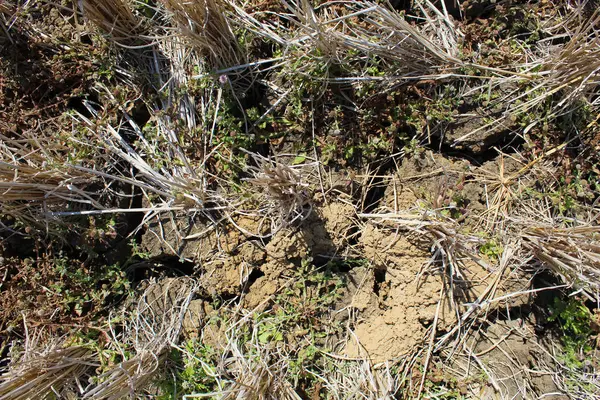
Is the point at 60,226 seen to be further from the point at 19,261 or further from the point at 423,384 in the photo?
the point at 423,384

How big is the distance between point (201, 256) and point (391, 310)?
120 cm

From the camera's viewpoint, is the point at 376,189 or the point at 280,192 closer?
the point at 280,192

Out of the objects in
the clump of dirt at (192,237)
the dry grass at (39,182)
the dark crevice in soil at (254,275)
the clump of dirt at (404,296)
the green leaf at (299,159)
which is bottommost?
the clump of dirt at (404,296)

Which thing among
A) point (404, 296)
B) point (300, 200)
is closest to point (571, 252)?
point (404, 296)

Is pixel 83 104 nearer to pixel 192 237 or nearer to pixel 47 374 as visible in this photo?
pixel 192 237

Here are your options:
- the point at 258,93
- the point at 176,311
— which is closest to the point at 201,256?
the point at 176,311

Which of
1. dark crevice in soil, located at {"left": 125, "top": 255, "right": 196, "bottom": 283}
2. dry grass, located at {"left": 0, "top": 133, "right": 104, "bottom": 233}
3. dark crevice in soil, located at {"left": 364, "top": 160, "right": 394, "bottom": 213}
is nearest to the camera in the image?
dry grass, located at {"left": 0, "top": 133, "right": 104, "bottom": 233}

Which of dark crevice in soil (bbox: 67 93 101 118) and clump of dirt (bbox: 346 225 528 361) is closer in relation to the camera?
clump of dirt (bbox: 346 225 528 361)

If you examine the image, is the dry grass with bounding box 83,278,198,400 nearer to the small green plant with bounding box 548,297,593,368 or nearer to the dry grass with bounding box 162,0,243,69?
the dry grass with bounding box 162,0,243,69

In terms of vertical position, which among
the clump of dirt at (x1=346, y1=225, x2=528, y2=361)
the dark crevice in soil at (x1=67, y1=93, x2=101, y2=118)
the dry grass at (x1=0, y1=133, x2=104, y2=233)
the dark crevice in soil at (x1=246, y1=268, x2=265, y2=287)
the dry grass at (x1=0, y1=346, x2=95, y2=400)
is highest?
the dark crevice in soil at (x1=67, y1=93, x2=101, y2=118)

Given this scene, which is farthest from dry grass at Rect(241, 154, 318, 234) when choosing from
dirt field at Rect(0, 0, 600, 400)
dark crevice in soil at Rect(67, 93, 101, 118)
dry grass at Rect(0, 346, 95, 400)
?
dry grass at Rect(0, 346, 95, 400)

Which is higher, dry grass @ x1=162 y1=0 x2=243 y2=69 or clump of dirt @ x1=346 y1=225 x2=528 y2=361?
dry grass @ x1=162 y1=0 x2=243 y2=69

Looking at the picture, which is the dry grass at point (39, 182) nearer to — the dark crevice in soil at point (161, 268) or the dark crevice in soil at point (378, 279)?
the dark crevice in soil at point (161, 268)

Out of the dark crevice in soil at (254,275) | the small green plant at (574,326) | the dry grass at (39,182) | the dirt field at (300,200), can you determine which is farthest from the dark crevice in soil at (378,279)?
the dry grass at (39,182)
